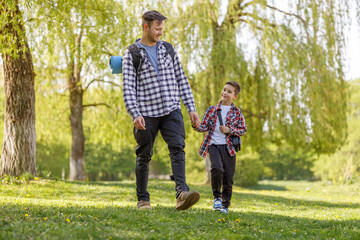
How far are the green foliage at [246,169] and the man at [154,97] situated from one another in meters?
20.0

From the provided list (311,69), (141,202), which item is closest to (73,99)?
(311,69)

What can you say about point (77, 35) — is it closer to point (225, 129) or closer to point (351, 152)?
point (225, 129)

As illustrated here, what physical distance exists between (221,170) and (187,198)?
1070 mm

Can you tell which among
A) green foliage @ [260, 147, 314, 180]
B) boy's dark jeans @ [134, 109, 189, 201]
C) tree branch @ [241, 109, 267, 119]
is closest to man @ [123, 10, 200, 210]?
boy's dark jeans @ [134, 109, 189, 201]

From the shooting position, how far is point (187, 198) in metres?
4.28

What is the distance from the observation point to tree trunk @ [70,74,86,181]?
16594mm

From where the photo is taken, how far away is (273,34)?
14734 millimetres

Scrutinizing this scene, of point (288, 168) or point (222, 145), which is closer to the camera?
point (222, 145)

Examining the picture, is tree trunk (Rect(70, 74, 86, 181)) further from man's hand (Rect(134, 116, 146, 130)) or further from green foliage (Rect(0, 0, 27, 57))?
man's hand (Rect(134, 116, 146, 130))

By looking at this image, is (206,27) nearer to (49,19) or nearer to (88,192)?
(49,19)

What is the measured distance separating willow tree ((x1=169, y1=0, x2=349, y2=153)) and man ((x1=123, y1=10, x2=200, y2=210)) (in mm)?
10054

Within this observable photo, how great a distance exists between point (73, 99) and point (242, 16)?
25.4 ft

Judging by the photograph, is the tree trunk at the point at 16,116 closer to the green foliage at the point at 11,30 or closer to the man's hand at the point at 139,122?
the green foliage at the point at 11,30

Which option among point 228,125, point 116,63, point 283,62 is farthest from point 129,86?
point 283,62
